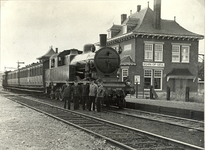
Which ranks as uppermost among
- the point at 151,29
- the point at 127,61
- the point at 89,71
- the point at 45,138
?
the point at 151,29

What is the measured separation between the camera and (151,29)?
Answer: 26.2 metres

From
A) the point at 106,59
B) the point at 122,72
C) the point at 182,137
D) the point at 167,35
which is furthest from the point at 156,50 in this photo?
the point at 182,137

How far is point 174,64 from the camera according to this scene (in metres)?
26.8

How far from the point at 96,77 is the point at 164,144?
24.8 feet

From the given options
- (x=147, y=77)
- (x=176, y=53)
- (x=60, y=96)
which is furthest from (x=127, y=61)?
(x=60, y=96)

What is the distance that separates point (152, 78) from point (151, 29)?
15.4ft

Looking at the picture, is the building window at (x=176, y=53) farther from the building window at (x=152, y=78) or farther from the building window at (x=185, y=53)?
the building window at (x=152, y=78)

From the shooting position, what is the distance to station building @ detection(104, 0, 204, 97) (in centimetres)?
2569

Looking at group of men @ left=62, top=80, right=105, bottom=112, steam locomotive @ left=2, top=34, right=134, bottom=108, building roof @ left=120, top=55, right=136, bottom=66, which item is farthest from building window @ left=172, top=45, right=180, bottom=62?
group of men @ left=62, top=80, right=105, bottom=112

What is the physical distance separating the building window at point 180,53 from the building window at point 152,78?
83.8 inches

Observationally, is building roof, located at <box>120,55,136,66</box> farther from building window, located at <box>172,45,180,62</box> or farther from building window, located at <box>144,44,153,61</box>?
building window, located at <box>172,45,180,62</box>

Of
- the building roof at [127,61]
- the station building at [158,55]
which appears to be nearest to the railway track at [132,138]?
the building roof at [127,61]

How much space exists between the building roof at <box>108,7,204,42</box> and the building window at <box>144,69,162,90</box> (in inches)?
138

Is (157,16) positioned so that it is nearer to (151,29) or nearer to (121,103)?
(151,29)
